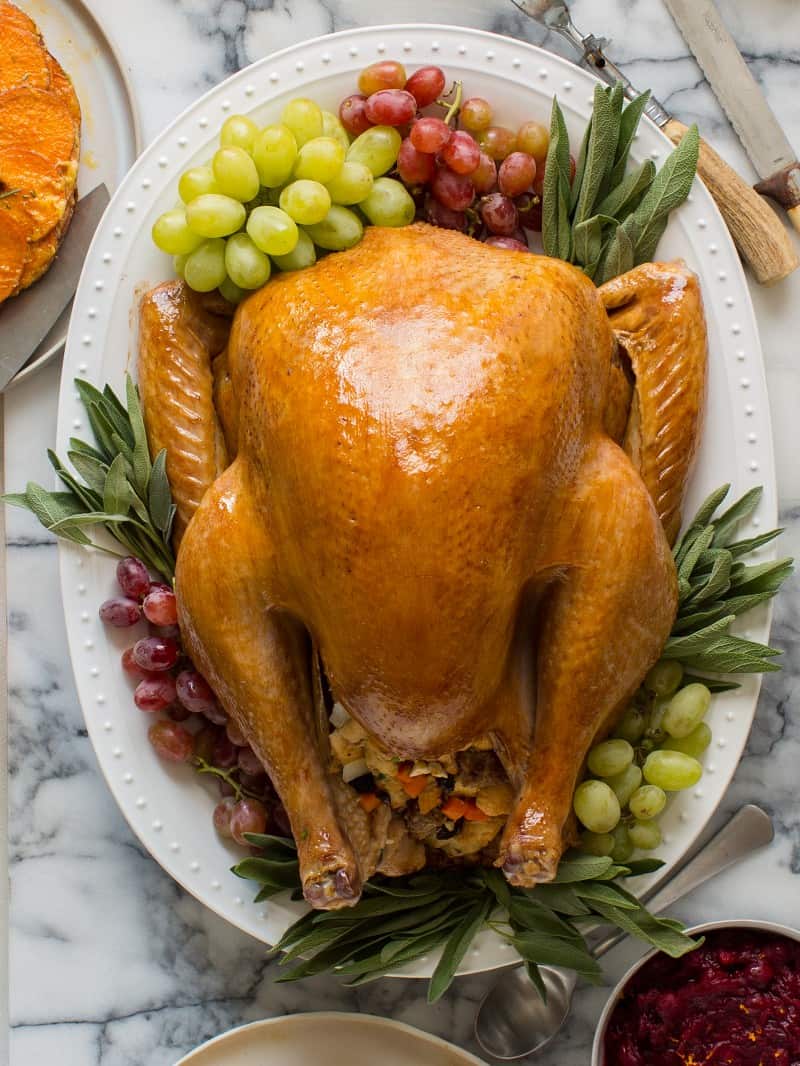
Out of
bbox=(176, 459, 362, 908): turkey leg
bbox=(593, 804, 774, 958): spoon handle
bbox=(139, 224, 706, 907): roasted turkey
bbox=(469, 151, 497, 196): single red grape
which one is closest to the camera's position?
bbox=(139, 224, 706, 907): roasted turkey

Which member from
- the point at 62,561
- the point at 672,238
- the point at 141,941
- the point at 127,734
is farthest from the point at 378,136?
the point at 141,941

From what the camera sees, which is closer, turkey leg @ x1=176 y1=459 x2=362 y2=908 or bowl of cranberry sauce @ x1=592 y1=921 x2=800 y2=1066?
turkey leg @ x1=176 y1=459 x2=362 y2=908

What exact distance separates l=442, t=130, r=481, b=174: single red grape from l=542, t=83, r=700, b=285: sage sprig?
100 millimetres

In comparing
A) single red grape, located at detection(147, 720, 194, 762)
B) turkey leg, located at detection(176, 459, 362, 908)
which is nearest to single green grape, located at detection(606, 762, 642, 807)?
turkey leg, located at detection(176, 459, 362, 908)

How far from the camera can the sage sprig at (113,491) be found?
1509 mm

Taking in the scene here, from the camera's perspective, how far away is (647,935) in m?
1.44

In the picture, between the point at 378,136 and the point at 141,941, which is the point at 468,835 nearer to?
the point at 141,941

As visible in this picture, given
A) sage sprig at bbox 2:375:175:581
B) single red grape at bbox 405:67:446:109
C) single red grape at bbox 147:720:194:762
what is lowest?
single red grape at bbox 147:720:194:762

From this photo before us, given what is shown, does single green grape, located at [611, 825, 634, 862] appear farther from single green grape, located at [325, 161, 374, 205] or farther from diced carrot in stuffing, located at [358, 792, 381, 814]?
single green grape, located at [325, 161, 374, 205]

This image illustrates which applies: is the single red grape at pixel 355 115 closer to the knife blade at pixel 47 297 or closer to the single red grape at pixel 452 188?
the single red grape at pixel 452 188

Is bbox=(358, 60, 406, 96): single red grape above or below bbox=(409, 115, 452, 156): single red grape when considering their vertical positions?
above

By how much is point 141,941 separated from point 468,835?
582 mm

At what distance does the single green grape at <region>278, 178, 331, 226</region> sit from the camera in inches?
54.8

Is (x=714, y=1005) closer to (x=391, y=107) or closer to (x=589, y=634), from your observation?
(x=589, y=634)
